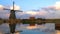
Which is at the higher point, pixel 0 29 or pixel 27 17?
pixel 27 17

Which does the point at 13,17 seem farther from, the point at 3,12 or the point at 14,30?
the point at 3,12

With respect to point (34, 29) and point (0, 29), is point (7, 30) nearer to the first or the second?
point (0, 29)

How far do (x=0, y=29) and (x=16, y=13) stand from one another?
262mm

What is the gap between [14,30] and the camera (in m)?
1.55

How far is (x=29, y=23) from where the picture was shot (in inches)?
62.6

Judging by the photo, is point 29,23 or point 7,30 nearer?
point 29,23

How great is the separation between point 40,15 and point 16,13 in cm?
27

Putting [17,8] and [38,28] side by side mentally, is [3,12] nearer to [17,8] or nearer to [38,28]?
[17,8]

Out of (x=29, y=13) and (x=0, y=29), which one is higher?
(x=29, y=13)

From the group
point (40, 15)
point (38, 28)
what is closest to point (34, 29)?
point (38, 28)

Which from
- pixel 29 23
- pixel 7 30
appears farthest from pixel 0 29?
pixel 29 23

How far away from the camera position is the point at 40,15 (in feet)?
5.70

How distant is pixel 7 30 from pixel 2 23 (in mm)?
137

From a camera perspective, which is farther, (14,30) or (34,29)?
(34,29)
